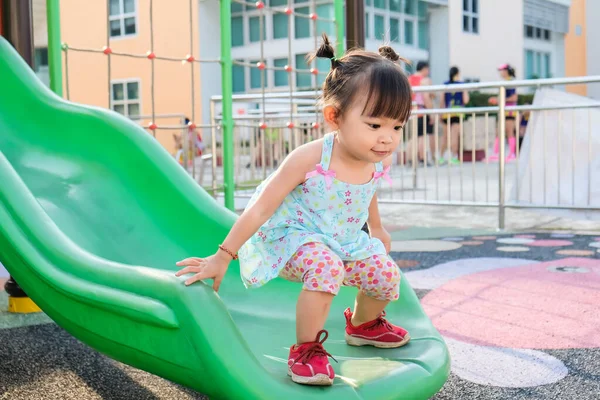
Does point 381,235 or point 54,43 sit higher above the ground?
point 54,43

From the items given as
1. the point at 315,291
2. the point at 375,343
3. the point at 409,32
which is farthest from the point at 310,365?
the point at 409,32

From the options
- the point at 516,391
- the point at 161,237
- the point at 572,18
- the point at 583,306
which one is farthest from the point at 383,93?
the point at 572,18

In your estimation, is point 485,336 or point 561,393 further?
point 485,336

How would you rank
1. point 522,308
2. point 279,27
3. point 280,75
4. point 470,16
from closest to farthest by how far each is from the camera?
point 522,308 < point 279,27 < point 280,75 < point 470,16

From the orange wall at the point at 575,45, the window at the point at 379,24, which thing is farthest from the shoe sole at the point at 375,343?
the orange wall at the point at 575,45

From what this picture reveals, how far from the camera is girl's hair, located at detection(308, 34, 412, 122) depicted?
1.75 m

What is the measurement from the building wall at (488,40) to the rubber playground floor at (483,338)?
18360mm

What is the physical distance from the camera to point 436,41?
70.0 feet

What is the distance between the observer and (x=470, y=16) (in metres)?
22.1

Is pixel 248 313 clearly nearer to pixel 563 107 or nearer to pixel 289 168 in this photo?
pixel 289 168

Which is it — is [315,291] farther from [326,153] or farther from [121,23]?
[121,23]

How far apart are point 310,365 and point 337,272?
234 millimetres

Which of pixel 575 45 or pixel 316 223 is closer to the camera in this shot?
pixel 316 223

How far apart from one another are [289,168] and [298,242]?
0.19m
